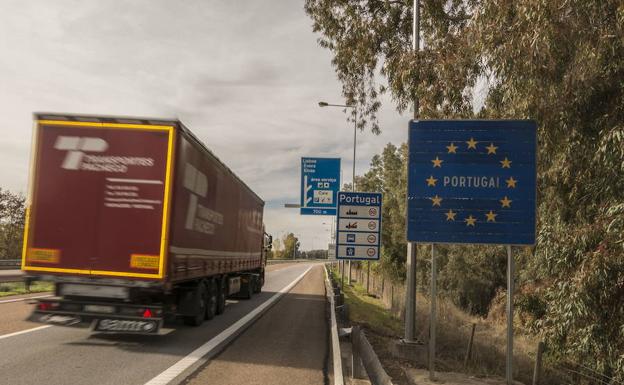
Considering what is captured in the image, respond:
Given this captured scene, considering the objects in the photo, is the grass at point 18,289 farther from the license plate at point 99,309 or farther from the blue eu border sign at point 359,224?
the blue eu border sign at point 359,224

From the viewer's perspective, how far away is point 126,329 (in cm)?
871

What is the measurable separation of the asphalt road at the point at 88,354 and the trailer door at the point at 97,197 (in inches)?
48.4

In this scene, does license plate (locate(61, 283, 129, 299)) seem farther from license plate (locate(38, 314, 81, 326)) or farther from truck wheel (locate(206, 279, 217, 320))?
truck wheel (locate(206, 279, 217, 320))

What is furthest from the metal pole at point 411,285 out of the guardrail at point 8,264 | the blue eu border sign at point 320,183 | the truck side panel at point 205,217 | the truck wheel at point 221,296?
the guardrail at point 8,264

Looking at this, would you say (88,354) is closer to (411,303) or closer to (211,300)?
(211,300)

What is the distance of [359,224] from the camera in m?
14.5

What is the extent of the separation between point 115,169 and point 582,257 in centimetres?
788

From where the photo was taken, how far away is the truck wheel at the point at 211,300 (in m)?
12.4

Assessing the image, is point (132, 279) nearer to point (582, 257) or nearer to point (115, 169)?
point (115, 169)

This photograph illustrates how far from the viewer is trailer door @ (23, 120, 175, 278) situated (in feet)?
28.0

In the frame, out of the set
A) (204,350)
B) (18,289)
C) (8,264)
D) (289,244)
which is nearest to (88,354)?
(204,350)

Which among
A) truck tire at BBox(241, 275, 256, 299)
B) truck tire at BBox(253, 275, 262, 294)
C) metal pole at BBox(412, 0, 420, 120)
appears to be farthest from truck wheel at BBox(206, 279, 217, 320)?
truck tire at BBox(253, 275, 262, 294)

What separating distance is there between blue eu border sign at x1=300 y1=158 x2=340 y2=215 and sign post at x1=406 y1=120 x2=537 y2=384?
16.7 meters

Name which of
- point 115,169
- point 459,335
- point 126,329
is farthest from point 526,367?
point 115,169
